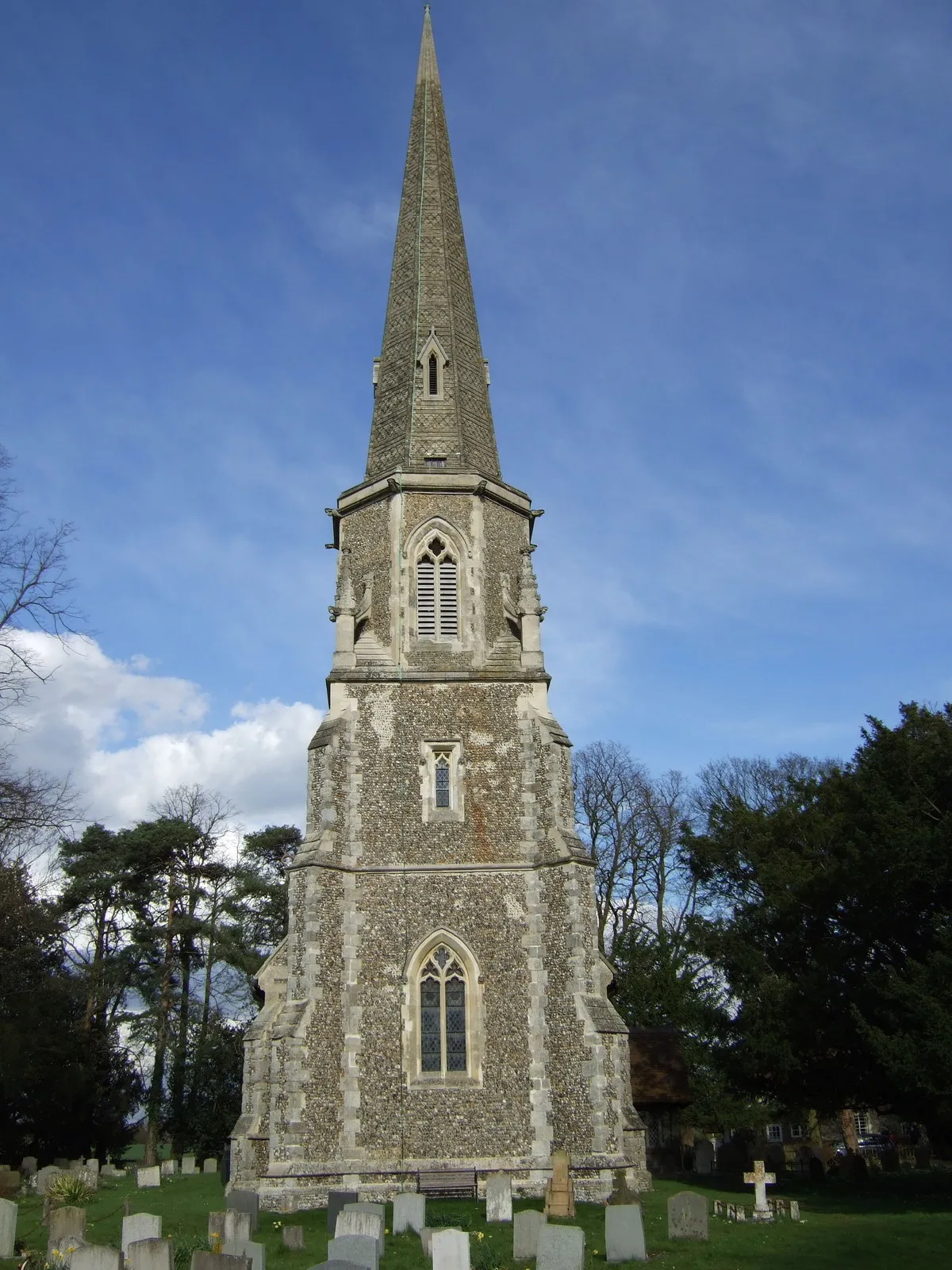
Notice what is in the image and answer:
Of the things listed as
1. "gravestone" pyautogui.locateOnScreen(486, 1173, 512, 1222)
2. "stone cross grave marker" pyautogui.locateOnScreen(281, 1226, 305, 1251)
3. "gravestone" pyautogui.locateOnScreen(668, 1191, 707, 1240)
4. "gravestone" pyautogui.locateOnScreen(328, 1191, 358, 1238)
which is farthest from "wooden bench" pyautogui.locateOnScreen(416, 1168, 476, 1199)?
"gravestone" pyautogui.locateOnScreen(668, 1191, 707, 1240)

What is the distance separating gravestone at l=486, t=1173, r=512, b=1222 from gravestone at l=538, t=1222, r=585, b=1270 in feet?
11.7

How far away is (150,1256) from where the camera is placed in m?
9.00

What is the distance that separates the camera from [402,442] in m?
21.8

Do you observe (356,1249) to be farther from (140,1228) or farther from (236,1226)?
(140,1228)

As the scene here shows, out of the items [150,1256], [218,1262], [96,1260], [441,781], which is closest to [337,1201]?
[150,1256]

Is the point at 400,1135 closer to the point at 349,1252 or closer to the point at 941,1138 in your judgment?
the point at 349,1252

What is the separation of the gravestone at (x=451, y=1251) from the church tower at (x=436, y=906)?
6475mm

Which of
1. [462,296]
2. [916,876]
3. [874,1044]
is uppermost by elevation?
[462,296]

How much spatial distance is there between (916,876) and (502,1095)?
744 centimetres

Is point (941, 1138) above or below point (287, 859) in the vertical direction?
below

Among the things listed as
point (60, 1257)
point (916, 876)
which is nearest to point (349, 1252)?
point (60, 1257)

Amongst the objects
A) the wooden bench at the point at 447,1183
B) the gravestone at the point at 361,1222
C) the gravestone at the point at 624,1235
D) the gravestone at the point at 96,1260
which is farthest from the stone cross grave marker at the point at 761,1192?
the gravestone at the point at 96,1260

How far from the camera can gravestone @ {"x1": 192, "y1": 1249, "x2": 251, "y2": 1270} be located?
26.7ft

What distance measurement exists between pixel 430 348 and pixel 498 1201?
16.5 meters
